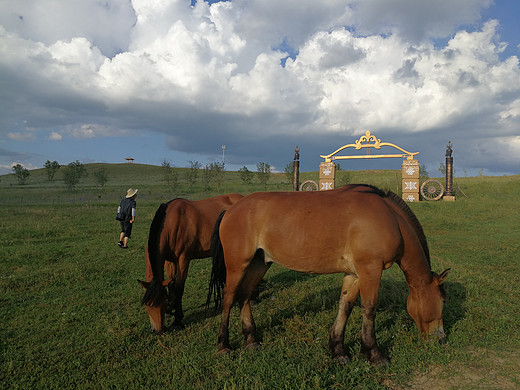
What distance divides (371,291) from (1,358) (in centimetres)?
485

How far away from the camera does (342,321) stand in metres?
4.04

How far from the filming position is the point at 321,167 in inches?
936

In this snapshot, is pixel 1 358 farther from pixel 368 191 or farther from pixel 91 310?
pixel 368 191

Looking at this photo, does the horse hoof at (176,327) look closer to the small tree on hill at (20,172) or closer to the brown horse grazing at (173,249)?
the brown horse grazing at (173,249)

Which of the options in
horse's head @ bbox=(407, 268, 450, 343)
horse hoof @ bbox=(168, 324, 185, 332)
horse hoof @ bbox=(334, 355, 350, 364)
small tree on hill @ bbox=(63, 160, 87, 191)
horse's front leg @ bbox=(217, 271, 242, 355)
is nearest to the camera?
horse hoof @ bbox=(334, 355, 350, 364)

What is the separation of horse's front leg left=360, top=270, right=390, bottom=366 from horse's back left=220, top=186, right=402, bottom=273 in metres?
0.25

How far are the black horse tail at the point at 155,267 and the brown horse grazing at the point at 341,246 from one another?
120 cm

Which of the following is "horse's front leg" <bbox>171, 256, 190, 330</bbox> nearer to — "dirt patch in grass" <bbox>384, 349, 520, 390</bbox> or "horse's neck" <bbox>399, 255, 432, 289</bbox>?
"dirt patch in grass" <bbox>384, 349, 520, 390</bbox>

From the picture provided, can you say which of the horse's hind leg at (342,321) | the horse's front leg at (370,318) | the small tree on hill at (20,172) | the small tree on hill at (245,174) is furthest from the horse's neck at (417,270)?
the small tree on hill at (20,172)

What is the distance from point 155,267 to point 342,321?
2989 mm

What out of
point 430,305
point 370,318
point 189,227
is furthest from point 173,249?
point 430,305

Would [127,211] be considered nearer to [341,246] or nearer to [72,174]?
[341,246]

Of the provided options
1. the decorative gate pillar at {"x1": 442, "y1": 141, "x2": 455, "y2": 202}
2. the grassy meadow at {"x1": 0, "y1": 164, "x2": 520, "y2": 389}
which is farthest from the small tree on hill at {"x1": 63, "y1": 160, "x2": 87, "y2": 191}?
the decorative gate pillar at {"x1": 442, "y1": 141, "x2": 455, "y2": 202}

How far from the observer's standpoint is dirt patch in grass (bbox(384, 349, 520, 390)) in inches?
131
